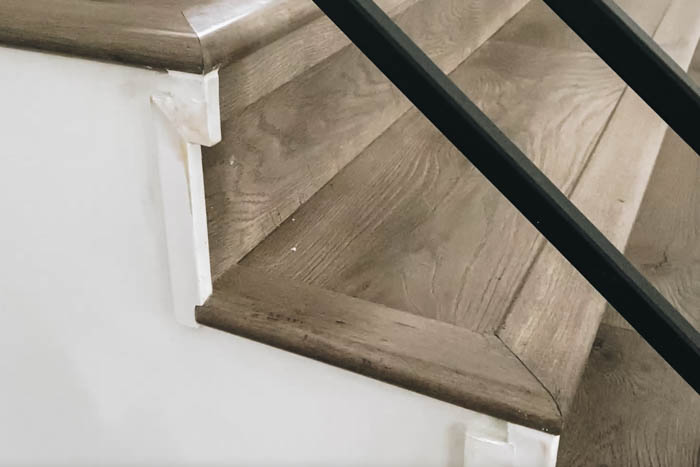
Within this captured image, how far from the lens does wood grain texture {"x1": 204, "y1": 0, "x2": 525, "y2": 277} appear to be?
2.70 ft

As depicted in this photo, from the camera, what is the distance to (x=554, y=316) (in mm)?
793

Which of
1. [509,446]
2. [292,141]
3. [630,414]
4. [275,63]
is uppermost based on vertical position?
[275,63]

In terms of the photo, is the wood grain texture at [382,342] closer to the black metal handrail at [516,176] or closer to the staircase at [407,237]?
the staircase at [407,237]

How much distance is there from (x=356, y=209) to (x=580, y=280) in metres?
0.29

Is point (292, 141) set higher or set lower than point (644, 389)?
higher

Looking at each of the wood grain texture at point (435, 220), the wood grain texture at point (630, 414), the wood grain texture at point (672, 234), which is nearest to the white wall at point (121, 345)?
the wood grain texture at point (435, 220)

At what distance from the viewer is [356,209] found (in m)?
0.98

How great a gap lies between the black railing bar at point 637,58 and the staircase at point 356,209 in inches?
10.3

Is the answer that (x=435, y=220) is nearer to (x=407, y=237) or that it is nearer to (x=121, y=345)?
(x=407, y=237)

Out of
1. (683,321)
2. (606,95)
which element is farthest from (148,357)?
(606,95)

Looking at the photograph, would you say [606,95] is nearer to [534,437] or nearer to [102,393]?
[534,437]

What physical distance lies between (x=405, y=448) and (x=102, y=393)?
41 cm

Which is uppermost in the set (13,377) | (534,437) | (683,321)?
(683,321)

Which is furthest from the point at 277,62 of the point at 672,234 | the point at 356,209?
the point at 672,234
